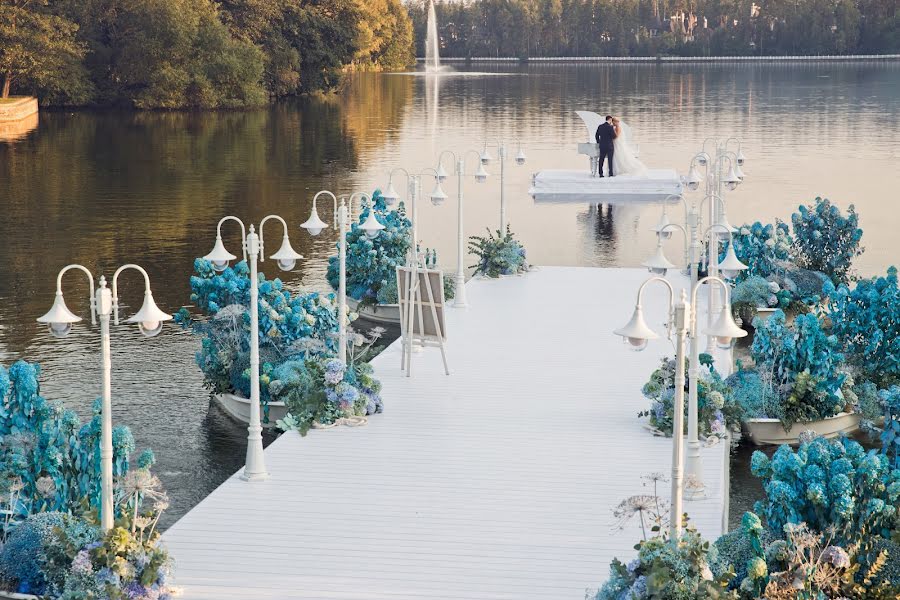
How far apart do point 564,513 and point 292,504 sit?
6.73 feet

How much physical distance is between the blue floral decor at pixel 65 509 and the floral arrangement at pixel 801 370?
5937mm

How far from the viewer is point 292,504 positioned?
10.8 metres

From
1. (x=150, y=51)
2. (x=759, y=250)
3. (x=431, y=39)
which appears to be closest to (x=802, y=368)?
(x=759, y=250)

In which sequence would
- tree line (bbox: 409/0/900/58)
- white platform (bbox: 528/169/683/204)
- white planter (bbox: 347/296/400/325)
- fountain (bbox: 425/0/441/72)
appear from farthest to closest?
1. tree line (bbox: 409/0/900/58)
2. fountain (bbox: 425/0/441/72)
3. white platform (bbox: 528/169/683/204)
4. white planter (bbox: 347/296/400/325)

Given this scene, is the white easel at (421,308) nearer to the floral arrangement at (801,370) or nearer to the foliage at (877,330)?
the floral arrangement at (801,370)

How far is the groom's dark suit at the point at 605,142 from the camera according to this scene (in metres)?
30.3

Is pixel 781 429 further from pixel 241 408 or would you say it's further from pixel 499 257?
pixel 499 257

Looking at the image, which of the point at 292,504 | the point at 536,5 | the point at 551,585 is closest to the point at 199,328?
the point at 292,504

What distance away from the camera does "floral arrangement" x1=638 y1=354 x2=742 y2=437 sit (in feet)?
41.0

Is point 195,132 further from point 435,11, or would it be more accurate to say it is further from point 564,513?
point 435,11

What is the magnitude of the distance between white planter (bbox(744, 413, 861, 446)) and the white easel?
3161 mm

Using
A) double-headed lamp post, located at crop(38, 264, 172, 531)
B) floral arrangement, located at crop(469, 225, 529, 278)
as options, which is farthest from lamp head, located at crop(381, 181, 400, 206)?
double-headed lamp post, located at crop(38, 264, 172, 531)

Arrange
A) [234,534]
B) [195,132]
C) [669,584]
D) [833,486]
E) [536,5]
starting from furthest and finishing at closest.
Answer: [536,5]
[195,132]
[234,534]
[833,486]
[669,584]

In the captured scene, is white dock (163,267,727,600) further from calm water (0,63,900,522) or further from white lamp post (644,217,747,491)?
calm water (0,63,900,522)
